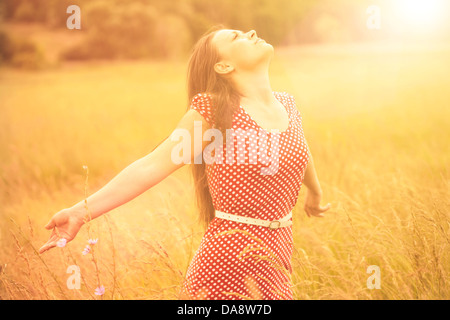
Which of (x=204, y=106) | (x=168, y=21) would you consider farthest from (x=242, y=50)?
(x=168, y=21)

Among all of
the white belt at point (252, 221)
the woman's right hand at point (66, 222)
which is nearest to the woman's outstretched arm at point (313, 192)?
the white belt at point (252, 221)

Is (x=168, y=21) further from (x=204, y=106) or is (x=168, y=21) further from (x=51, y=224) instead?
(x=51, y=224)

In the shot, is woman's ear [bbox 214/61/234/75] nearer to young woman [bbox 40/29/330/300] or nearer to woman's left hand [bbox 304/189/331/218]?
young woman [bbox 40/29/330/300]

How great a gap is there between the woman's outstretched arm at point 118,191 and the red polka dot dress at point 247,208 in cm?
15

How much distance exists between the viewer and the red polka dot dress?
1297 millimetres

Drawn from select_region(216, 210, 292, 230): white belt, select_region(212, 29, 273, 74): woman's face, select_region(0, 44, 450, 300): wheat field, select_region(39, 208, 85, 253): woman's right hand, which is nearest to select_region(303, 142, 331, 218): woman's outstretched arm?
select_region(0, 44, 450, 300): wheat field

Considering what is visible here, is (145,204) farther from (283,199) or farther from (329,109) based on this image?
(329,109)

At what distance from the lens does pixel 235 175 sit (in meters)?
1.30

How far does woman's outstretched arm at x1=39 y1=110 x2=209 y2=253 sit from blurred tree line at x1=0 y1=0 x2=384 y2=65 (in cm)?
302

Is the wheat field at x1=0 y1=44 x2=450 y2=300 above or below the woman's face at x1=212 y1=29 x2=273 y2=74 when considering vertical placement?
below

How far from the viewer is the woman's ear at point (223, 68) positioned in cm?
136

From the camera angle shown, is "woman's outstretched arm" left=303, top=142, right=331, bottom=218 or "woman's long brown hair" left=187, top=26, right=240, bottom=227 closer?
"woman's long brown hair" left=187, top=26, right=240, bottom=227

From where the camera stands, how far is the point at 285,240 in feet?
4.72

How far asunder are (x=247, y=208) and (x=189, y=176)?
289 mm
